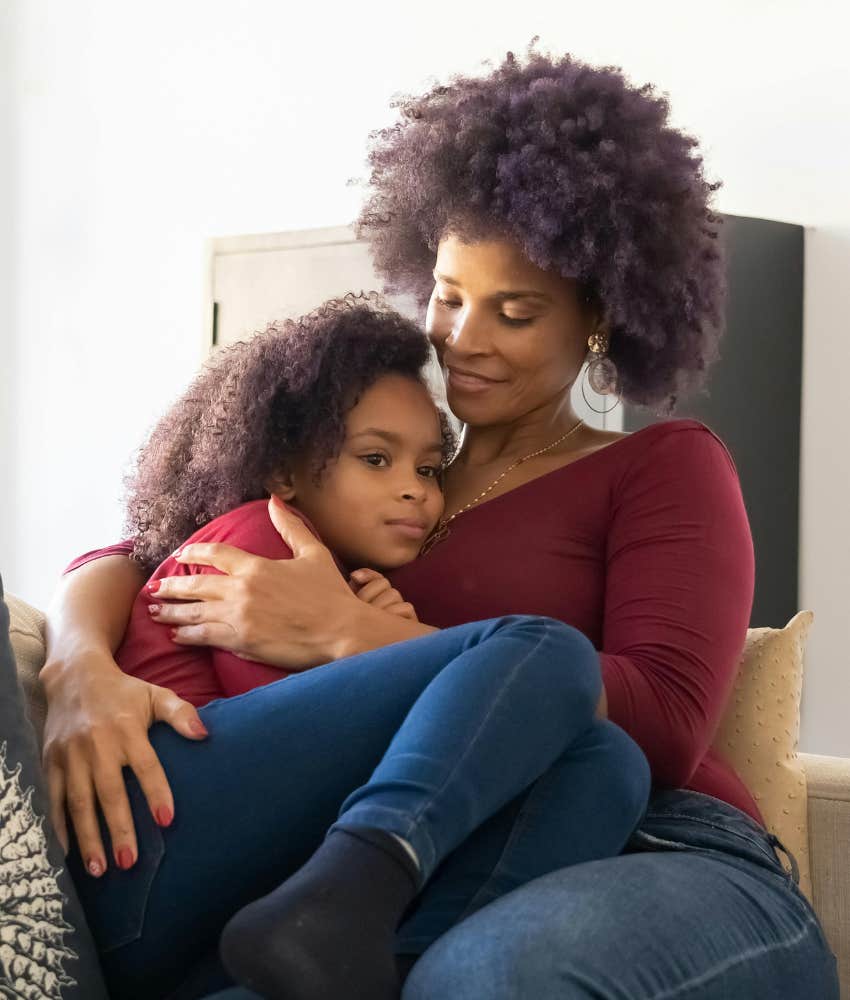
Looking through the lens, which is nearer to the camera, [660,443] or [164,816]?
[164,816]

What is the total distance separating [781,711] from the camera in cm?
175

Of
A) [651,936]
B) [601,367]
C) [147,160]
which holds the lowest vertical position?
[651,936]

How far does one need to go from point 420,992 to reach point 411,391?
808mm

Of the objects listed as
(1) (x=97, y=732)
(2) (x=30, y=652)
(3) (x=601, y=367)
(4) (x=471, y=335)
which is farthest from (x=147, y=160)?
(1) (x=97, y=732)

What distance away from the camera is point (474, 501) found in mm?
1754

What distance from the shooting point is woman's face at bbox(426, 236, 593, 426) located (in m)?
1.72

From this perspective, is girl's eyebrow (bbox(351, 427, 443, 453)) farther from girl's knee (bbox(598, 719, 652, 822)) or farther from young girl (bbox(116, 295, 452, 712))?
girl's knee (bbox(598, 719, 652, 822))

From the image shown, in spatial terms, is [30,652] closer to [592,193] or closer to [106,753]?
[106,753]

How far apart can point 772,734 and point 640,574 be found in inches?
15.2

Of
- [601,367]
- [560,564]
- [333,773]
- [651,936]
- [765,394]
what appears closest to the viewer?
[651,936]

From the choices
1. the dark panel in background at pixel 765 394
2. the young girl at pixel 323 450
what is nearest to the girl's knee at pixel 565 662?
the young girl at pixel 323 450

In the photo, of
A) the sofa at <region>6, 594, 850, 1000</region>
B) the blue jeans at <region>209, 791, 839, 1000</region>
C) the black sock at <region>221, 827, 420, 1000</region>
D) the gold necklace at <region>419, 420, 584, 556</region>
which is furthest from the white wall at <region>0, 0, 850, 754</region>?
the black sock at <region>221, 827, 420, 1000</region>

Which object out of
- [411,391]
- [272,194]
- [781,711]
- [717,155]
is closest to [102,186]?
[272,194]

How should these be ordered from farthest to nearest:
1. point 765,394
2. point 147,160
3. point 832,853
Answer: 1. point 147,160
2. point 765,394
3. point 832,853
